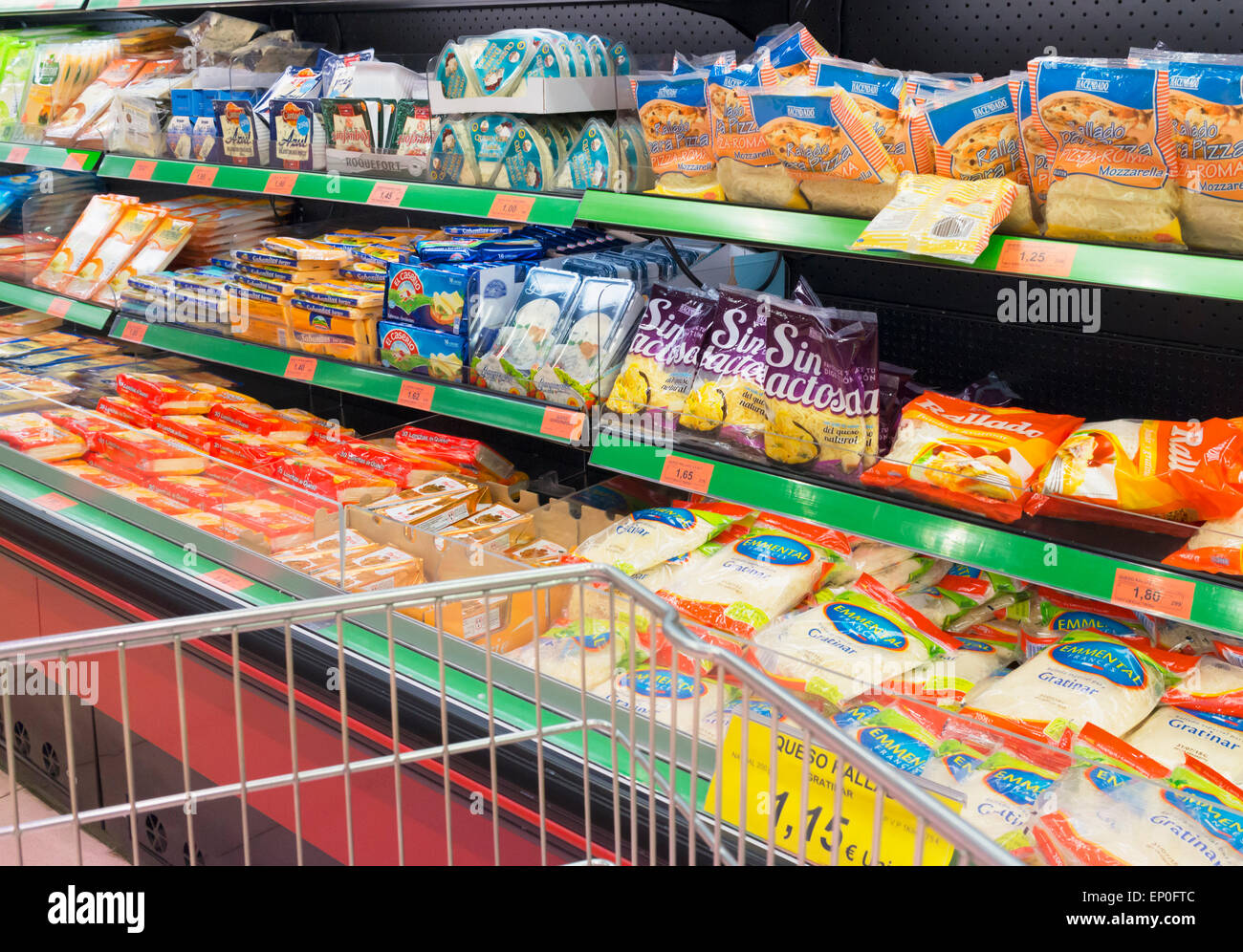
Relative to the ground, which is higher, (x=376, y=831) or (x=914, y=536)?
(x=914, y=536)

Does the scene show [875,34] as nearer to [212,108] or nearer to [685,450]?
[685,450]

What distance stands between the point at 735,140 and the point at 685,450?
0.51 metres

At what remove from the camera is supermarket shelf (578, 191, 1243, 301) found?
4.31ft

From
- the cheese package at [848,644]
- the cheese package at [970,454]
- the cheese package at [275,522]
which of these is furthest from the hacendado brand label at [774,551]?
the cheese package at [275,522]

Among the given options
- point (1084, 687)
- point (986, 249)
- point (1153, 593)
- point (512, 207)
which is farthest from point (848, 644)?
point (512, 207)

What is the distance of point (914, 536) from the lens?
1616mm

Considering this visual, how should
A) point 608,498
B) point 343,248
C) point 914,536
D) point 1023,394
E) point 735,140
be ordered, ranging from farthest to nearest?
point 343,248 → point 608,498 → point 1023,394 → point 735,140 → point 914,536

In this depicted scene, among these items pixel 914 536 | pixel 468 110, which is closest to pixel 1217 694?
pixel 914 536

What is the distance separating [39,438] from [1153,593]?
2721 mm

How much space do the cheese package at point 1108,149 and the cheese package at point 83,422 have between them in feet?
7.88

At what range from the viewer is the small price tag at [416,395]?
2.30m

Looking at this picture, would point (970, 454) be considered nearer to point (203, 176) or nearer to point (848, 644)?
point (848, 644)

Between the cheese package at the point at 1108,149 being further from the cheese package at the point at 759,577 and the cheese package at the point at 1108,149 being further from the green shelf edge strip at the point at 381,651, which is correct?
the green shelf edge strip at the point at 381,651

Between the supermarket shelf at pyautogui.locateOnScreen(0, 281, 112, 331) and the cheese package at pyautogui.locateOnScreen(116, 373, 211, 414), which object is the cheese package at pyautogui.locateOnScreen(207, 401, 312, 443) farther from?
the supermarket shelf at pyautogui.locateOnScreen(0, 281, 112, 331)
